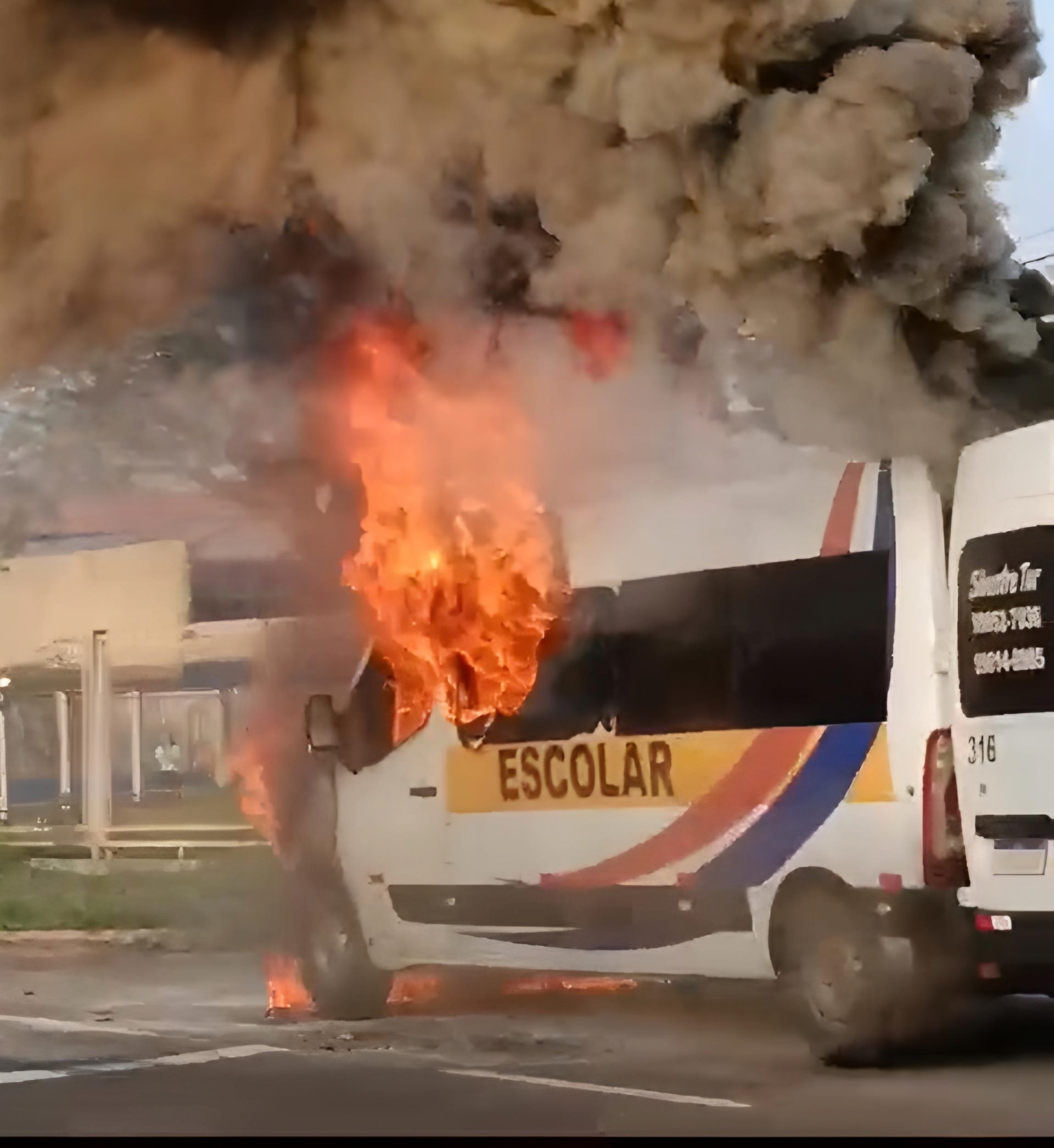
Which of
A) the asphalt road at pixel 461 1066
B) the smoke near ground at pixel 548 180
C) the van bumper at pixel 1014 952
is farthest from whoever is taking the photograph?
the smoke near ground at pixel 548 180

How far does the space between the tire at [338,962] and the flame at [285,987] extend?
0.01 metres

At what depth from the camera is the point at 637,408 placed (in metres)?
2.34

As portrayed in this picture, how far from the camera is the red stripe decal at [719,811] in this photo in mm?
2135

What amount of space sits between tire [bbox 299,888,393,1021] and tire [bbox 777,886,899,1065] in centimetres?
73

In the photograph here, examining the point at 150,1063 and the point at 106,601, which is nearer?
the point at 150,1063

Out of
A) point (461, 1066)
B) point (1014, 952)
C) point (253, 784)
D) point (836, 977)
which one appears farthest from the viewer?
point (253, 784)

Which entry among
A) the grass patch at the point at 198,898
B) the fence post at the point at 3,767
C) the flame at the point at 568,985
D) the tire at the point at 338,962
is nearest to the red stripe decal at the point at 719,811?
the flame at the point at 568,985

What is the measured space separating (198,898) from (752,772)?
3.17ft

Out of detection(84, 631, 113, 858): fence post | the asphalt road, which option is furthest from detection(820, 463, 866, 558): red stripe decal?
detection(84, 631, 113, 858): fence post

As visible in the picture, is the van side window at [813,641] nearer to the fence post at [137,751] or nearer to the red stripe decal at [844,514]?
the red stripe decal at [844,514]

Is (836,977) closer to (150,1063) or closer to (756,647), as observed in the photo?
(756,647)

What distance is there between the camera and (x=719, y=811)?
218 cm

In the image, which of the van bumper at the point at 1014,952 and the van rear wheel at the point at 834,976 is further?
the van rear wheel at the point at 834,976

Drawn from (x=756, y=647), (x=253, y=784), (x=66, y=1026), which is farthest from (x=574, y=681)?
(x=66, y=1026)
